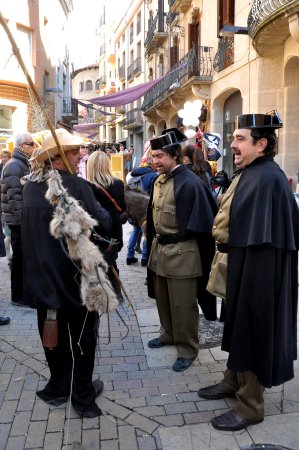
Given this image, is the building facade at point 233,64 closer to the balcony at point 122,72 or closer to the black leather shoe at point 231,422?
the black leather shoe at point 231,422

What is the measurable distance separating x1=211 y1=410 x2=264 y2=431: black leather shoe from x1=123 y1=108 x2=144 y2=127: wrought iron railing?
2916 cm

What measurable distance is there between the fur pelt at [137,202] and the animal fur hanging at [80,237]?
12.5ft

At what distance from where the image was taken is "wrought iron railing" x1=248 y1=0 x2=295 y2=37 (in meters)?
8.96

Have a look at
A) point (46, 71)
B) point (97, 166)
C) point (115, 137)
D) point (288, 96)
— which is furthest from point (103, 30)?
point (97, 166)

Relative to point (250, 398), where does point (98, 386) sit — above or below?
below

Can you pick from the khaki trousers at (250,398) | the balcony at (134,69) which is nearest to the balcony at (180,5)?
the balcony at (134,69)

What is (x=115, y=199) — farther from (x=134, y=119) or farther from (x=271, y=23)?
(x=134, y=119)

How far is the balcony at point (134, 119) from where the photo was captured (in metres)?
31.8

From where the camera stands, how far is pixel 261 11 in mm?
9570

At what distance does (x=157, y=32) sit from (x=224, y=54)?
1069cm

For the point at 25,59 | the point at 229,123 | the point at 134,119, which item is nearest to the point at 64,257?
the point at 229,123

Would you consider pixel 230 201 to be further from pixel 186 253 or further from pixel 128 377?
pixel 128 377

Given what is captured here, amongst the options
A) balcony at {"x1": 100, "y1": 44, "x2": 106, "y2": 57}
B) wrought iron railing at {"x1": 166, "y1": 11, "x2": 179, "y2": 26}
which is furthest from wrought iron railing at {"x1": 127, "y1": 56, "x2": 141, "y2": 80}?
balcony at {"x1": 100, "y1": 44, "x2": 106, "y2": 57}

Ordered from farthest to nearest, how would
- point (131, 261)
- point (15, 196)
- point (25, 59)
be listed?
point (25, 59) < point (131, 261) < point (15, 196)
